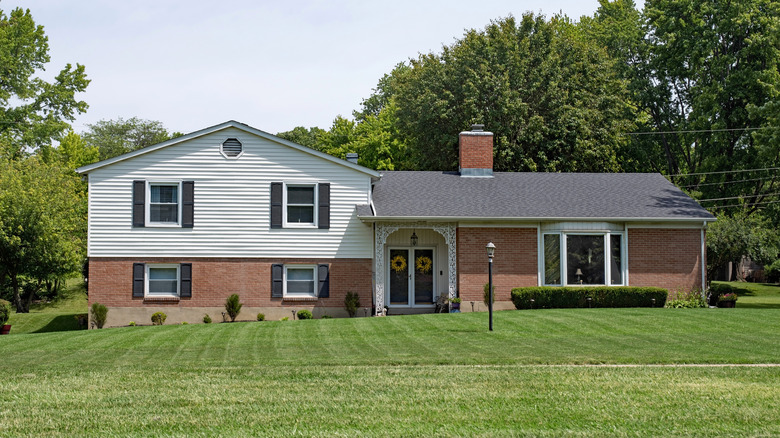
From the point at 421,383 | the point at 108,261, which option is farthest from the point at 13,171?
the point at 421,383

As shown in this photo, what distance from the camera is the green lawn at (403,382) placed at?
858cm

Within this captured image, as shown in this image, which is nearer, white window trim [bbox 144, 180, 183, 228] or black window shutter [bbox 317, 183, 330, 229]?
white window trim [bbox 144, 180, 183, 228]

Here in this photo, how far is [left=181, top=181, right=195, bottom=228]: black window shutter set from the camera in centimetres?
2506

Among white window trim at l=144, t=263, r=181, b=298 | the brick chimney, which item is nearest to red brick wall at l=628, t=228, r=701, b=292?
the brick chimney

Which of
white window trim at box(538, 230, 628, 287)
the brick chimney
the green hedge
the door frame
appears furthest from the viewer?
the brick chimney

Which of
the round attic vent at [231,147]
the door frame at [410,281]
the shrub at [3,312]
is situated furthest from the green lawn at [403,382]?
the round attic vent at [231,147]

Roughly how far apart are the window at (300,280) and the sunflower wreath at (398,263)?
2653 millimetres

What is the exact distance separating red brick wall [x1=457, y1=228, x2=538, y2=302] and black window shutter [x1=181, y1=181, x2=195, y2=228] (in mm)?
8476

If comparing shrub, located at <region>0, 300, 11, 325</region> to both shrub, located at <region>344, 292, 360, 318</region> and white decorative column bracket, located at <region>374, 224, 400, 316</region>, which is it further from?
white decorative column bracket, located at <region>374, 224, 400, 316</region>

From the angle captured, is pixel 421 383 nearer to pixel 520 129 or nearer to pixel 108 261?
pixel 108 261

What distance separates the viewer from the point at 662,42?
46438 millimetres

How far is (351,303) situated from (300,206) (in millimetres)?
3511

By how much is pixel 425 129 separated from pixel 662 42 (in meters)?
16.6

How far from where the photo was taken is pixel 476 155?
29359mm
